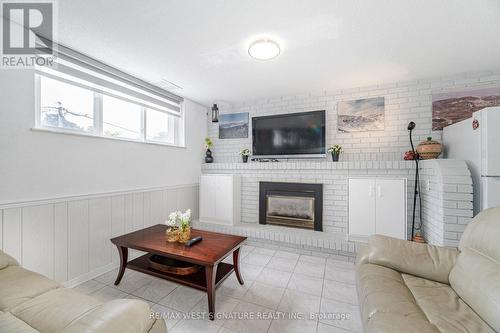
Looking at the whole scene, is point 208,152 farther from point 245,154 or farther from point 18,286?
point 18,286

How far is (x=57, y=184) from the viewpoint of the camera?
2006 mm

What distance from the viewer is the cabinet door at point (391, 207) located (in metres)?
2.59

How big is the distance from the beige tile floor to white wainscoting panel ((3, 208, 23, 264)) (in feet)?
2.15

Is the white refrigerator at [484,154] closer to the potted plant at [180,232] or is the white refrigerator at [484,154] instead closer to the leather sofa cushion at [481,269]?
the leather sofa cushion at [481,269]

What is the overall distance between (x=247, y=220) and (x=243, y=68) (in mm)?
2453

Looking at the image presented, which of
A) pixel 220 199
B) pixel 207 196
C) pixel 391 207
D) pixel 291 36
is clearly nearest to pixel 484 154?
pixel 391 207

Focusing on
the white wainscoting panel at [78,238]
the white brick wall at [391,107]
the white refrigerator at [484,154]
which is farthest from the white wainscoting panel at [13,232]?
the white refrigerator at [484,154]

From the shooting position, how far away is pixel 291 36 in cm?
191

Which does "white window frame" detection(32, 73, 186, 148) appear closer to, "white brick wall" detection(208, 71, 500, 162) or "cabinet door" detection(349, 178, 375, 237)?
"white brick wall" detection(208, 71, 500, 162)

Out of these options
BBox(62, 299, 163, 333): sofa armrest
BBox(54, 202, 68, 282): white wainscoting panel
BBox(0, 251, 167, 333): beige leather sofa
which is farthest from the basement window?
BBox(62, 299, 163, 333): sofa armrest

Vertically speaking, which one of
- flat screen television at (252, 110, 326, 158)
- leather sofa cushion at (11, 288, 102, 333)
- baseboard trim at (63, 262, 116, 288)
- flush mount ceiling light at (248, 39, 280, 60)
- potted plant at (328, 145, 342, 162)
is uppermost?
flush mount ceiling light at (248, 39, 280, 60)

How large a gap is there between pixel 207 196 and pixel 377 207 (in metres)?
2.55

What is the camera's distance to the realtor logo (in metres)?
1.64

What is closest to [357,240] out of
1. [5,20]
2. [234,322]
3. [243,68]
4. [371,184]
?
[371,184]
